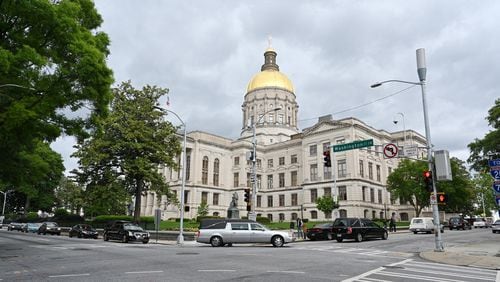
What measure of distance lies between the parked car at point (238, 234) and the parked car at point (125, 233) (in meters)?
7.01

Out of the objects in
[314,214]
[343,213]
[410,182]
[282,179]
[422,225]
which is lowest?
[422,225]

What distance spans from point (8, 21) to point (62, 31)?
Result: 2.60 metres

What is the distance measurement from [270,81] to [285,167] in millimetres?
22330

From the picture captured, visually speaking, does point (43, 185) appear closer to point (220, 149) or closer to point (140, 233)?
point (220, 149)

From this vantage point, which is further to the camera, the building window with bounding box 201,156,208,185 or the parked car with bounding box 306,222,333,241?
the building window with bounding box 201,156,208,185

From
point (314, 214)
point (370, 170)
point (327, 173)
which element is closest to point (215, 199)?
point (314, 214)

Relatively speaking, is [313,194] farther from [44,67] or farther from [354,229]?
[44,67]

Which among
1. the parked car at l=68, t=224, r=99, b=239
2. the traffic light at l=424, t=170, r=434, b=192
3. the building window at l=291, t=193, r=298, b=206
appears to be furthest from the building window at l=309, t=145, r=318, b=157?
the traffic light at l=424, t=170, r=434, b=192

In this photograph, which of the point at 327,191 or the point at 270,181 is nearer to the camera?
the point at 327,191

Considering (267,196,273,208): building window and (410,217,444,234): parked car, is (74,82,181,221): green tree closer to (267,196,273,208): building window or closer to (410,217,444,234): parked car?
(410,217,444,234): parked car

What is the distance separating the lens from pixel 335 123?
6988 centimetres

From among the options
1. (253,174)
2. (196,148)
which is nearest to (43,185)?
(196,148)

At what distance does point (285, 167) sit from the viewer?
81750 millimetres

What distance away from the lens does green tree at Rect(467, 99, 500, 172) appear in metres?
29.2
